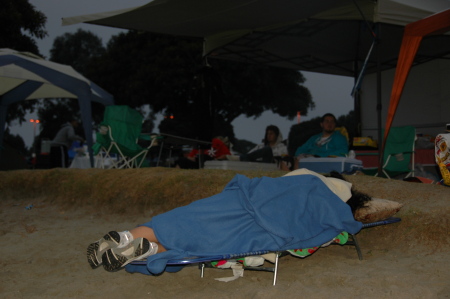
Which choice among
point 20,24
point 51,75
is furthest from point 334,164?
point 20,24

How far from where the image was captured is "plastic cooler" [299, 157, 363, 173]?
5.37m

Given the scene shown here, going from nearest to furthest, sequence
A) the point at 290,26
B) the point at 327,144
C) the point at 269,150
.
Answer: the point at 327,144 < the point at 269,150 < the point at 290,26

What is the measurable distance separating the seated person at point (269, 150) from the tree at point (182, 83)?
9.40m

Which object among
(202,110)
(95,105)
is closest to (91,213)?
(202,110)

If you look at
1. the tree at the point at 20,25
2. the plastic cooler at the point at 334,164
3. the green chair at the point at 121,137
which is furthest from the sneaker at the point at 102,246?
the tree at the point at 20,25

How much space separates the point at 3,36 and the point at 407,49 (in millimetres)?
12375

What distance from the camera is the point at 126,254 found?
7.25 feet

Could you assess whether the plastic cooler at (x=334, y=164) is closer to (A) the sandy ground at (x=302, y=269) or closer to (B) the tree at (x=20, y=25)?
(A) the sandy ground at (x=302, y=269)

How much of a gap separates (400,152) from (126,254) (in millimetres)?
5298

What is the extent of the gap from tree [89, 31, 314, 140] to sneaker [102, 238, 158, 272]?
1366 centimetres

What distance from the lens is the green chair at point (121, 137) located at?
22.8 feet

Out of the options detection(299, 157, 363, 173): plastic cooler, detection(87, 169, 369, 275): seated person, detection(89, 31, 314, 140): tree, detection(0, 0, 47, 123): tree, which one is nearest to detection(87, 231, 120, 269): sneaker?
detection(87, 169, 369, 275): seated person

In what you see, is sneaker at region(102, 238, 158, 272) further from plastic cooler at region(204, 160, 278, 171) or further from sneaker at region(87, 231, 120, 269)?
plastic cooler at region(204, 160, 278, 171)

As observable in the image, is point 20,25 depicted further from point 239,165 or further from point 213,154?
point 239,165
